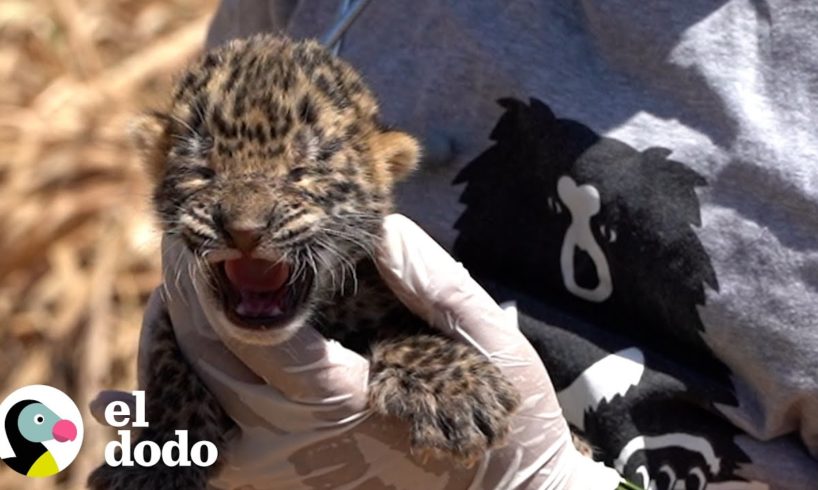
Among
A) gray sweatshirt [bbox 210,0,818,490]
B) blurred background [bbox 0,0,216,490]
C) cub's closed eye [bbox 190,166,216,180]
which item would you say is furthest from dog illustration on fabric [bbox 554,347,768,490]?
blurred background [bbox 0,0,216,490]

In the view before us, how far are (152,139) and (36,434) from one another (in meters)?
0.75

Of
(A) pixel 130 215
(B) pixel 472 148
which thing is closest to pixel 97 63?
(A) pixel 130 215

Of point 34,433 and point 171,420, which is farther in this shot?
point 34,433

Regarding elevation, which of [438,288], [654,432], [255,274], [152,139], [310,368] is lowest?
[654,432]

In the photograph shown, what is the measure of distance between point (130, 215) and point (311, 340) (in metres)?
2.92

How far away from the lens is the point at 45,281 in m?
5.04

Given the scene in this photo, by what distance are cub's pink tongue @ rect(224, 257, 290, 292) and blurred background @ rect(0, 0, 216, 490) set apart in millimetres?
2419

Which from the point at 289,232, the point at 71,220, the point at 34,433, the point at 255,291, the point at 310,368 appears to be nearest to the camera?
the point at 289,232

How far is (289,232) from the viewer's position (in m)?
2.12

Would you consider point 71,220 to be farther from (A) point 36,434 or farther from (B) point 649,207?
(B) point 649,207

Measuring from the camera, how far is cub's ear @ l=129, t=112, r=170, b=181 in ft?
7.75

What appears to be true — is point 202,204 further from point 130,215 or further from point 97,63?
point 97,63

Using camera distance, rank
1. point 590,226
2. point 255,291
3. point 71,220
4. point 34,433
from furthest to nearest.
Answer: point 71,220 → point 34,433 → point 590,226 → point 255,291

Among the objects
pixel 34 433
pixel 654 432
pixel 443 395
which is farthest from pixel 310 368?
pixel 34 433
